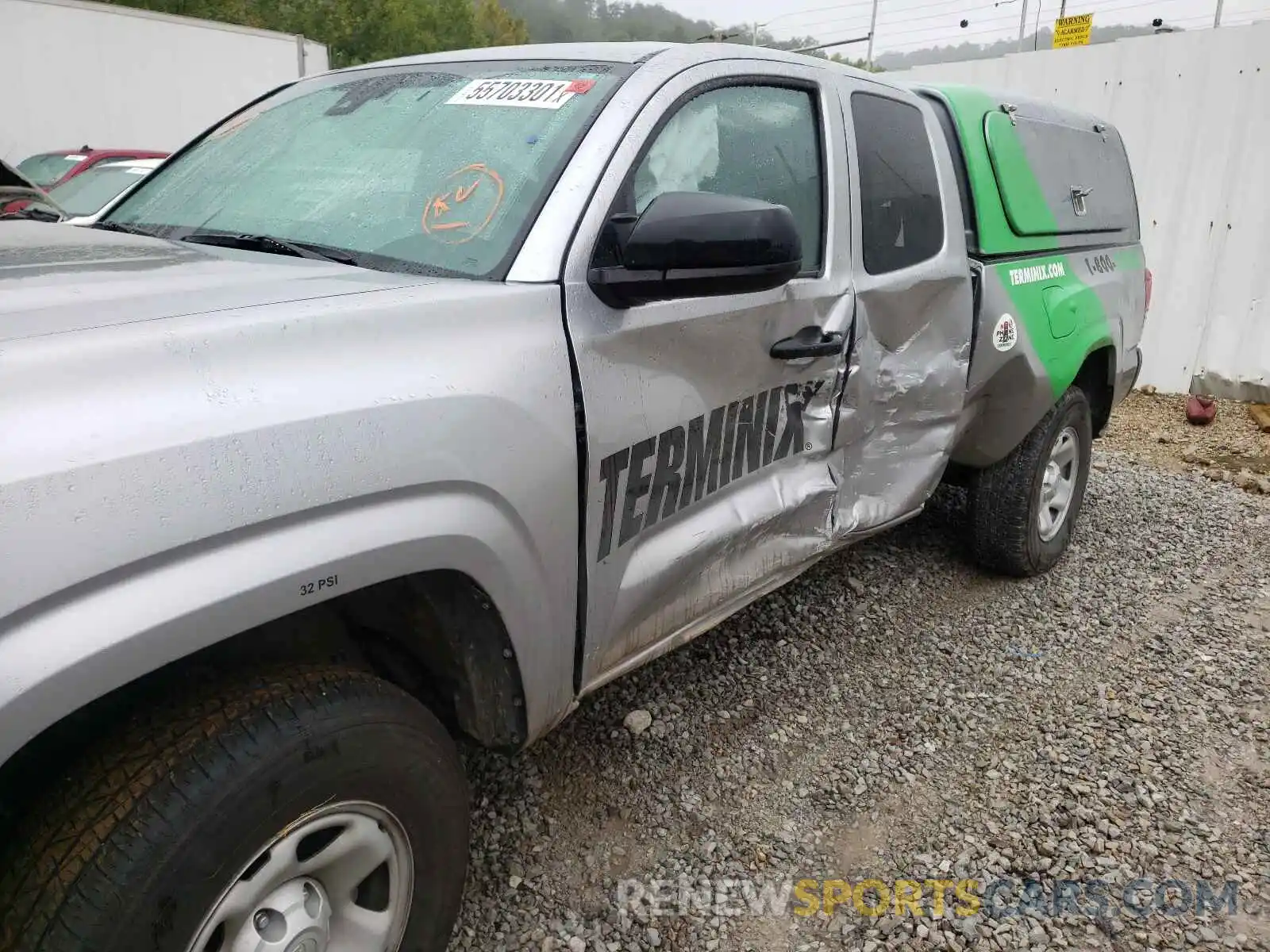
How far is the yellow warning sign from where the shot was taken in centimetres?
819

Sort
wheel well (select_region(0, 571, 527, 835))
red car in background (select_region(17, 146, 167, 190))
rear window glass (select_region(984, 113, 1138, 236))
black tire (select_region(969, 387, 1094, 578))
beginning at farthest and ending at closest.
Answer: red car in background (select_region(17, 146, 167, 190)) < black tire (select_region(969, 387, 1094, 578)) < rear window glass (select_region(984, 113, 1138, 236)) < wheel well (select_region(0, 571, 527, 835))

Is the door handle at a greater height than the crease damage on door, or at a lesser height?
greater

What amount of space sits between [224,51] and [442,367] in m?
11.8

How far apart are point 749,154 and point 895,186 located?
2.14 feet

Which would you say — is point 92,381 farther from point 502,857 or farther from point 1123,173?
point 1123,173

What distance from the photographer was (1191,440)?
644cm

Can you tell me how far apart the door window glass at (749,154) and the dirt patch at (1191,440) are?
4.23m

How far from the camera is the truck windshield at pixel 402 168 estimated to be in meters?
1.89

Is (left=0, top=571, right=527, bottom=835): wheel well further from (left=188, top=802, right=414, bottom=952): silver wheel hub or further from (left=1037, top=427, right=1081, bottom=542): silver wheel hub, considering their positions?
(left=1037, top=427, right=1081, bottom=542): silver wheel hub

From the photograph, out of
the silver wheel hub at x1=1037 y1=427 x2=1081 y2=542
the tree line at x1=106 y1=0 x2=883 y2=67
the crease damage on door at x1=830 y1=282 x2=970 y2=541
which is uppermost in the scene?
the tree line at x1=106 y1=0 x2=883 y2=67

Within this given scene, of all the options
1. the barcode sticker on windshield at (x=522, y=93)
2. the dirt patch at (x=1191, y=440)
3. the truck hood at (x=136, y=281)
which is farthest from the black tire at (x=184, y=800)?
the dirt patch at (x=1191, y=440)

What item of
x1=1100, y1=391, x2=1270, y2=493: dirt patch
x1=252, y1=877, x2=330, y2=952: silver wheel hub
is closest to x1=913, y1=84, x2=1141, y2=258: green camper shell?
x1=1100, y1=391, x2=1270, y2=493: dirt patch

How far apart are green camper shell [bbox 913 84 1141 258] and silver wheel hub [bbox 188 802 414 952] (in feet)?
8.84

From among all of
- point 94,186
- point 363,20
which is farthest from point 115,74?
point 363,20
